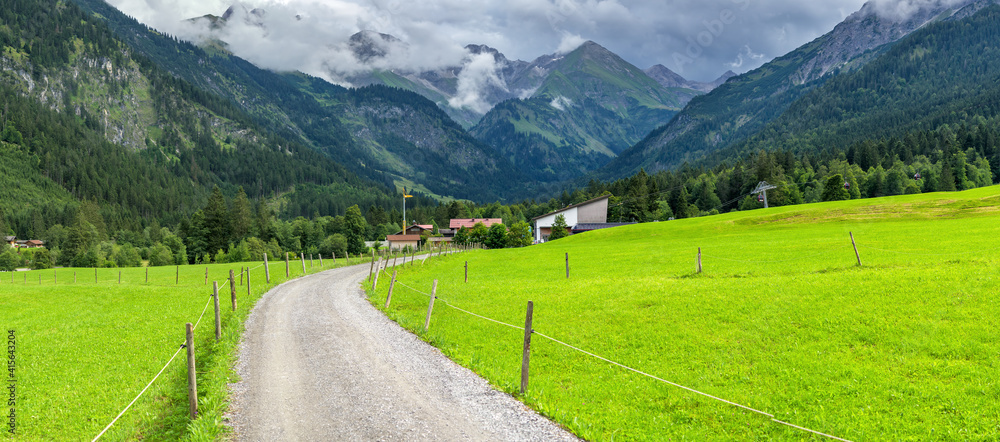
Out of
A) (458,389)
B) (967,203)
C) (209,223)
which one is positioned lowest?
(458,389)

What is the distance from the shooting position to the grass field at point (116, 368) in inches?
456

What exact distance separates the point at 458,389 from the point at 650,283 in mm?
17290

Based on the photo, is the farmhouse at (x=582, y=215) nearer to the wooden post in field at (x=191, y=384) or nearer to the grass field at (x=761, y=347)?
the grass field at (x=761, y=347)

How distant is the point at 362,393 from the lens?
13398 millimetres

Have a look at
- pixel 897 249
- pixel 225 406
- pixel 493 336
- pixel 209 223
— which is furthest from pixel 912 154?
pixel 209 223

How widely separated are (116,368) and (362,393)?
9306mm

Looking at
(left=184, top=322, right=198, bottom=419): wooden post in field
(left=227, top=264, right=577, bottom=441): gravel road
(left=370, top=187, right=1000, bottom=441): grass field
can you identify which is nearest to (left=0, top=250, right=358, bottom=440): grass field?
(left=184, top=322, right=198, bottom=419): wooden post in field

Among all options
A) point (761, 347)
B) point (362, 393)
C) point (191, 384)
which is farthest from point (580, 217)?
point (191, 384)

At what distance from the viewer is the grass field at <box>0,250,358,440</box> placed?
1157 centimetres

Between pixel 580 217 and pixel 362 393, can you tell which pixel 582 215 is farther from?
pixel 362 393

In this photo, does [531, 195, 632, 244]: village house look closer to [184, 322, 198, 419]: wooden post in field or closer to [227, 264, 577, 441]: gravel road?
[227, 264, 577, 441]: gravel road

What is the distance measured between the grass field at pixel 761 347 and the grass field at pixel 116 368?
7672 millimetres

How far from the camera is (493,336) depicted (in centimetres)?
1983

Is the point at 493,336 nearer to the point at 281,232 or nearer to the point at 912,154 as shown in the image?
the point at 281,232
